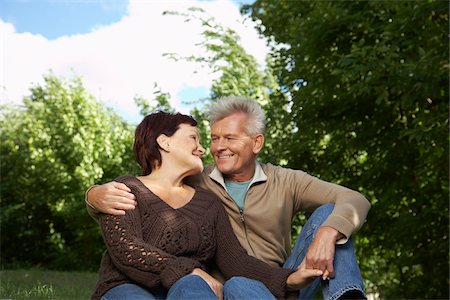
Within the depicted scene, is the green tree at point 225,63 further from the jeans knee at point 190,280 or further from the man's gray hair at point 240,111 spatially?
the jeans knee at point 190,280

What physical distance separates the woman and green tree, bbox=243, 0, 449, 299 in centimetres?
371

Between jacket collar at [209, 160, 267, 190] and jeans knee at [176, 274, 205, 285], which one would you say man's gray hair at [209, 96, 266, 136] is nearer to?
jacket collar at [209, 160, 267, 190]

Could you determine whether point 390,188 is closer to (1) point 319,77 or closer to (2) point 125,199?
(1) point 319,77

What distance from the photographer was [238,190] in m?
3.17

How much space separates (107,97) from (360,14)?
1029 cm

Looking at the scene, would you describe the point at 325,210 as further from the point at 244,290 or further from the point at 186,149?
the point at 186,149

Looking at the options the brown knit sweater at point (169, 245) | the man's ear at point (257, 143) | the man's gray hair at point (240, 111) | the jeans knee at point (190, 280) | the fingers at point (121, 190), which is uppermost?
the man's gray hair at point (240, 111)

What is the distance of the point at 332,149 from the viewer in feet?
30.0

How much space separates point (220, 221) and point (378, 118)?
19.1ft

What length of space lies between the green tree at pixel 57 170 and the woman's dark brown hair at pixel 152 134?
11550 mm

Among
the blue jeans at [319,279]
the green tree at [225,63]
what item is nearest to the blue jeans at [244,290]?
the blue jeans at [319,279]

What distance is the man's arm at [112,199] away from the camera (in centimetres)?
259

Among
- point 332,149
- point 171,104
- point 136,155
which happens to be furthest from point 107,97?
point 136,155

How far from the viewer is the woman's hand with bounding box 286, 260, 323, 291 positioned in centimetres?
262
